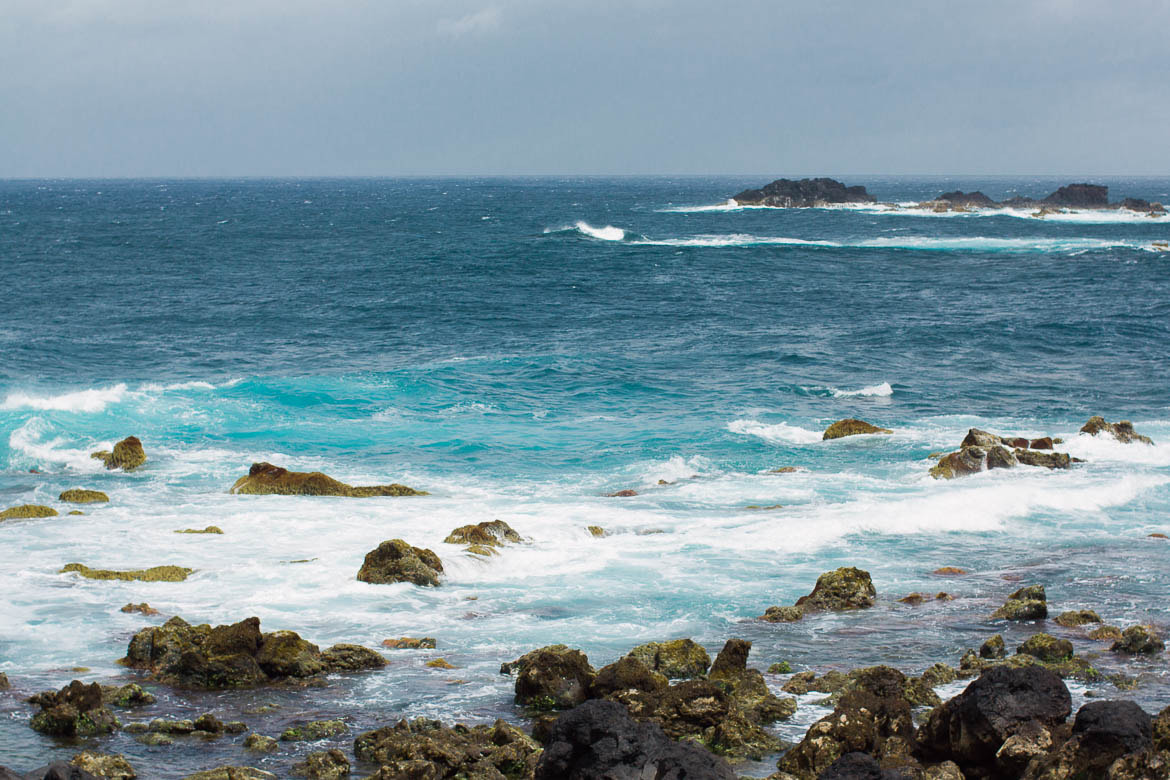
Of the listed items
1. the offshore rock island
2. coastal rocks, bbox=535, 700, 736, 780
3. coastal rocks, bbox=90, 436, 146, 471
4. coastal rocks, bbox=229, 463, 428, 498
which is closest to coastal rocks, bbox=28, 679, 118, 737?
coastal rocks, bbox=535, 700, 736, 780

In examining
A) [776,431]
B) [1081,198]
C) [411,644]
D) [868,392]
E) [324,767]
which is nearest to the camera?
[324,767]

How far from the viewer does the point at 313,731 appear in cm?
1281

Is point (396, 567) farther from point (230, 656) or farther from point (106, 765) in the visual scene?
point (106, 765)

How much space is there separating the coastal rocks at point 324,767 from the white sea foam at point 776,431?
23.8 metres

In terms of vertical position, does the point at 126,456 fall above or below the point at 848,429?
below

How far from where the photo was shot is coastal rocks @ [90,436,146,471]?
3014cm

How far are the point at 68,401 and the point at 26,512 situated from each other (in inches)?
592

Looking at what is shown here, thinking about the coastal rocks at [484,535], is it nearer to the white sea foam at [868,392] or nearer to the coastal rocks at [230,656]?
the coastal rocks at [230,656]

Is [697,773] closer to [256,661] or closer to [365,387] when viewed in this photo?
[256,661]

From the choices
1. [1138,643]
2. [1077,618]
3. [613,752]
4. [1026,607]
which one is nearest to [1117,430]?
[1077,618]

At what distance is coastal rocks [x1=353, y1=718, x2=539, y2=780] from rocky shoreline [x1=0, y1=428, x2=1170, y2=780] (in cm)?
2

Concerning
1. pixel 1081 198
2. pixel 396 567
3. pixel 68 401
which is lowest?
pixel 396 567

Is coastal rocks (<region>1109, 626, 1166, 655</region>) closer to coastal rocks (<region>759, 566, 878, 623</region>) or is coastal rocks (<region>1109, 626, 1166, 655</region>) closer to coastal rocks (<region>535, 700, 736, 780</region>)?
coastal rocks (<region>759, 566, 878, 623</region>)

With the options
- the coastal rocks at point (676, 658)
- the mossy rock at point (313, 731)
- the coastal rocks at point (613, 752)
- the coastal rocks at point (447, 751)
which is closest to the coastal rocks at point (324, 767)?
the coastal rocks at point (447, 751)
